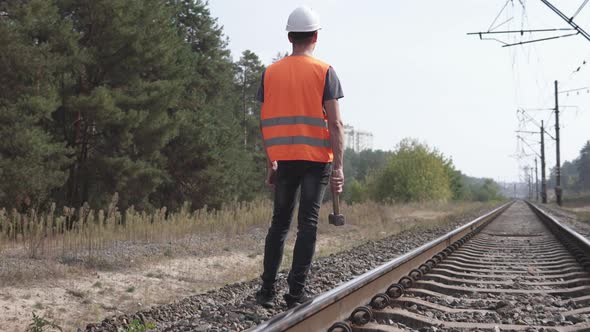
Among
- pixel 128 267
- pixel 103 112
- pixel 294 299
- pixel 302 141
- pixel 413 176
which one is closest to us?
pixel 302 141

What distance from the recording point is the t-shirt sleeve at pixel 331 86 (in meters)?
3.95

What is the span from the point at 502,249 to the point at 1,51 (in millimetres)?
16253

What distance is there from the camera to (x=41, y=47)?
19.4 m

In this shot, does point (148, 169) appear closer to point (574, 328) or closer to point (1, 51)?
point (1, 51)

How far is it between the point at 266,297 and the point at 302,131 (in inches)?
52.0

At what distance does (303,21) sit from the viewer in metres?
4.01

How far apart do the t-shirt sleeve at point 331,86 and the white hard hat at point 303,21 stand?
329 mm

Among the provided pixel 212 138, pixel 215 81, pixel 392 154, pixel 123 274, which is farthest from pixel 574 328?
pixel 392 154

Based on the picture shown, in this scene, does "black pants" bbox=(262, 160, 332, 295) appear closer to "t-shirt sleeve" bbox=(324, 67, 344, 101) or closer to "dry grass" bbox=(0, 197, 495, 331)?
"t-shirt sleeve" bbox=(324, 67, 344, 101)

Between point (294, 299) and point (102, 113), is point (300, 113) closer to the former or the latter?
point (294, 299)

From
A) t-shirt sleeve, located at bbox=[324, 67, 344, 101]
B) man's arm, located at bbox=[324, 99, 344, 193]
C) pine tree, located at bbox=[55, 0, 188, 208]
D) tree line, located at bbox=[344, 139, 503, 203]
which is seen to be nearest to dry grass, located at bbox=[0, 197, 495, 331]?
man's arm, located at bbox=[324, 99, 344, 193]

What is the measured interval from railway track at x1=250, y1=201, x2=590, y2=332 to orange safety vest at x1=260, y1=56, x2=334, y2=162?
3.16 feet

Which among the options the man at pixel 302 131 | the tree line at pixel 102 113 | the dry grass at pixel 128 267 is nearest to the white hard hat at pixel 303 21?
the man at pixel 302 131

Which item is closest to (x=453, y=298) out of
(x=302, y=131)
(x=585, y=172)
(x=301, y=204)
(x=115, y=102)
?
(x=301, y=204)
